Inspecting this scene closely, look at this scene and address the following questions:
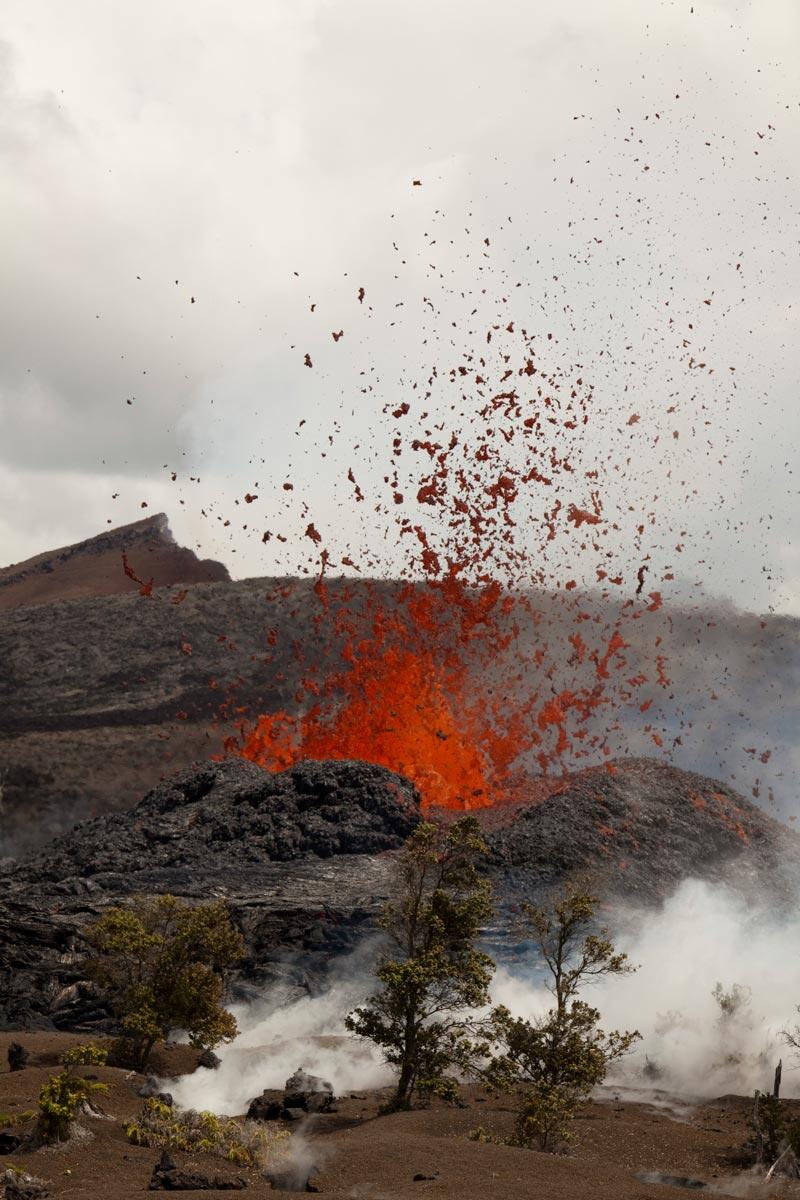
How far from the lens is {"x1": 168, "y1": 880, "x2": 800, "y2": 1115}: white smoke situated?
170 feet

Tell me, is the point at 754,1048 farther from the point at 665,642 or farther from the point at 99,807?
the point at 665,642

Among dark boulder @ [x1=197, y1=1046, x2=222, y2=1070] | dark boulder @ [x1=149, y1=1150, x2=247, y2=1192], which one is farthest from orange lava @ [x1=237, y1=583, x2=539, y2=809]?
dark boulder @ [x1=149, y1=1150, x2=247, y2=1192]

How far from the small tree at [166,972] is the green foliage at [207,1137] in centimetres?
1001

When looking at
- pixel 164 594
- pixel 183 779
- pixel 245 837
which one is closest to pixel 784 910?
pixel 245 837

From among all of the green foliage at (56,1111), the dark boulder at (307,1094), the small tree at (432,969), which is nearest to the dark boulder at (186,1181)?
the green foliage at (56,1111)

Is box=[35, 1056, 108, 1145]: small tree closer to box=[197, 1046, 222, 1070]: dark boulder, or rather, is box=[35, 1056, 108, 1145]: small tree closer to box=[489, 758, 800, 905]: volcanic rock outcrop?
box=[197, 1046, 222, 1070]: dark boulder

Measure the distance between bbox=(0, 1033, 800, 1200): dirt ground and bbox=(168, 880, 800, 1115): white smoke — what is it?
3617 mm

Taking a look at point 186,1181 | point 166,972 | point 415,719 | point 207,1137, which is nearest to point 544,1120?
point 207,1137

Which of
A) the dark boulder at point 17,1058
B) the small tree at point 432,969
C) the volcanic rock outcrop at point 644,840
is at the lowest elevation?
the dark boulder at point 17,1058

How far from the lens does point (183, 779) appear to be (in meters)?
98.4

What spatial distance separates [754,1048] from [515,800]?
47.2 meters

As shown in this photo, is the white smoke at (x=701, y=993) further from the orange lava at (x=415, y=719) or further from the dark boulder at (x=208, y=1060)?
the orange lava at (x=415, y=719)

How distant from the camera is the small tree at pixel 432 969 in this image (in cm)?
4281

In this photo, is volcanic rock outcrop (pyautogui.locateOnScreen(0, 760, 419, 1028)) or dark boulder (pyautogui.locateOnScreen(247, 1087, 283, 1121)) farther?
volcanic rock outcrop (pyautogui.locateOnScreen(0, 760, 419, 1028))
